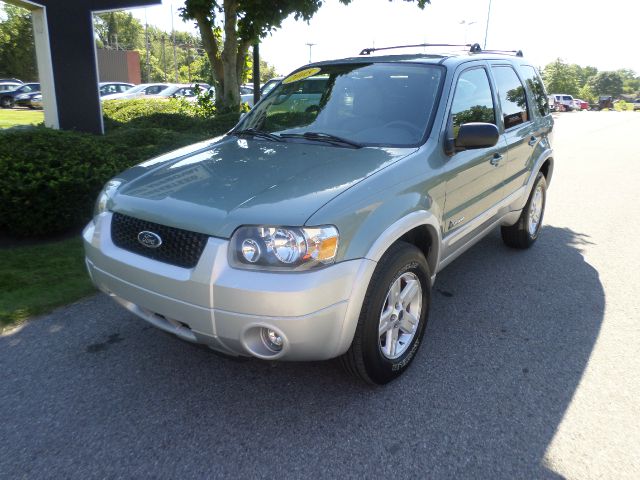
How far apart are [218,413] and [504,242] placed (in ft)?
12.7

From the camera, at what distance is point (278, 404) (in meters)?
2.85

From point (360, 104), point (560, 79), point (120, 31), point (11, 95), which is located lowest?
point (11, 95)

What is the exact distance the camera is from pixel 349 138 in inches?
135

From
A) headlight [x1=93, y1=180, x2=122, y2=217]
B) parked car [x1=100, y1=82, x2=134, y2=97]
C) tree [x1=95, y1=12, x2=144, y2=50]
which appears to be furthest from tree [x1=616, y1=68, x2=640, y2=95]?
headlight [x1=93, y1=180, x2=122, y2=217]

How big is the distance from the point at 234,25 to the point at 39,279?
7313 mm

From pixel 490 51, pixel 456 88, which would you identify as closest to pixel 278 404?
pixel 456 88

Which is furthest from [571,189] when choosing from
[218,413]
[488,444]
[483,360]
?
[218,413]

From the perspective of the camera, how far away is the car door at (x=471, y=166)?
3416mm

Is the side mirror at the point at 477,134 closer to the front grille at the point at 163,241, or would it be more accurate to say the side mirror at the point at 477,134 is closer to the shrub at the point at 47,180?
the front grille at the point at 163,241

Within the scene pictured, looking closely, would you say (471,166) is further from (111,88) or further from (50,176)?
(111,88)

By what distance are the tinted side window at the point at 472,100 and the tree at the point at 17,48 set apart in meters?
53.4

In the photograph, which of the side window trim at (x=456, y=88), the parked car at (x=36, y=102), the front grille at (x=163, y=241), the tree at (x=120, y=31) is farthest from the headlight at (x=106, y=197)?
the tree at (x=120, y=31)

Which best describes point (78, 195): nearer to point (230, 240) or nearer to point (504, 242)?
point (230, 240)

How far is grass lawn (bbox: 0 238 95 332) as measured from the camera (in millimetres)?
3850
